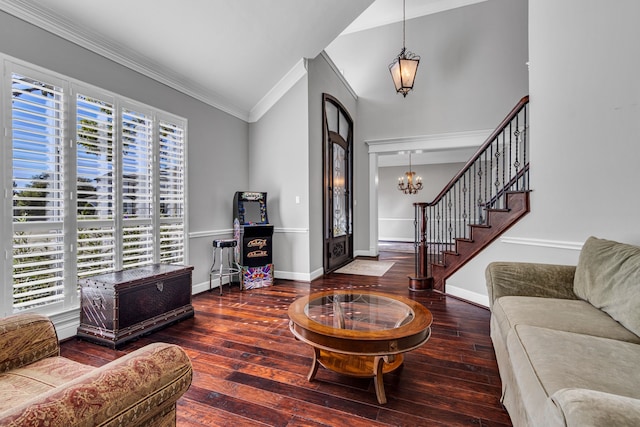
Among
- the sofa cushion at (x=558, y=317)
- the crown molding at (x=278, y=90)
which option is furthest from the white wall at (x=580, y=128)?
the crown molding at (x=278, y=90)

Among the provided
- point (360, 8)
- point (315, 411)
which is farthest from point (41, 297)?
point (360, 8)

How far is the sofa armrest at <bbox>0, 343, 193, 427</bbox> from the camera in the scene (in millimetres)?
670

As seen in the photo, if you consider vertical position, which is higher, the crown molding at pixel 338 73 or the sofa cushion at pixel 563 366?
the crown molding at pixel 338 73

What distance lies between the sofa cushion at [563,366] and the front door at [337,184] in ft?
13.1

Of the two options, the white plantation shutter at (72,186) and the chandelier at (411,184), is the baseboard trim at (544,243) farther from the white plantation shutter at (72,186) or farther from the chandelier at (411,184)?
the chandelier at (411,184)

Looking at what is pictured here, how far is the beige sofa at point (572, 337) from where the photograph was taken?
809mm

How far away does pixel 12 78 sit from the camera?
2307mm

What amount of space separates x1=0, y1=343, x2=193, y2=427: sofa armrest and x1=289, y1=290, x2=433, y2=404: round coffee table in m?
0.89

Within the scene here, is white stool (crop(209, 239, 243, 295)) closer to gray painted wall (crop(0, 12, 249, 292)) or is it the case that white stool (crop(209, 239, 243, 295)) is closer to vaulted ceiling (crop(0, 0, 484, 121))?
gray painted wall (crop(0, 12, 249, 292))

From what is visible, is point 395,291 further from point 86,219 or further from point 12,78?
point 12,78

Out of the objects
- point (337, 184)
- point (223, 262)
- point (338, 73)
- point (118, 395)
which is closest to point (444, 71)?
point (338, 73)

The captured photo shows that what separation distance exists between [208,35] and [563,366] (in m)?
4.13

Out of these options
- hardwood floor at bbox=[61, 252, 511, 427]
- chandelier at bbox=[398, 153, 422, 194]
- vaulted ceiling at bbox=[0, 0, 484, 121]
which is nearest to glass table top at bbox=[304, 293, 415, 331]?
hardwood floor at bbox=[61, 252, 511, 427]

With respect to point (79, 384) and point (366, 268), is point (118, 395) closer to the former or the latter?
point (79, 384)
